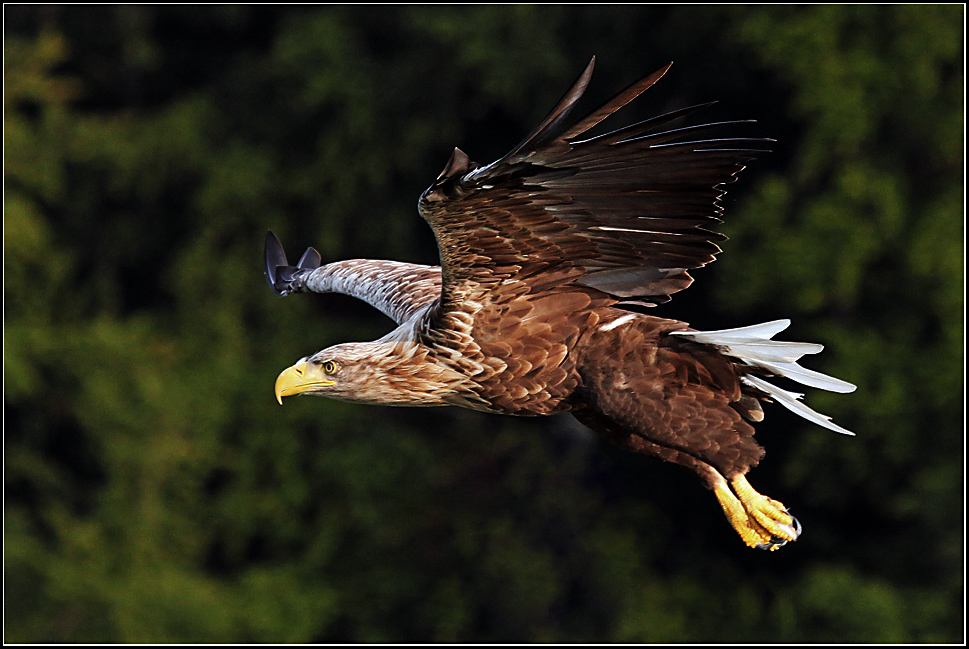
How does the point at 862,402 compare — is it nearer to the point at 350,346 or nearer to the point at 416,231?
the point at 416,231

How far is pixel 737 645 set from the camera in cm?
1404

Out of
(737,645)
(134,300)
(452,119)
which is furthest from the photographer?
(134,300)

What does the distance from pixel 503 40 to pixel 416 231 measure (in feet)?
6.70

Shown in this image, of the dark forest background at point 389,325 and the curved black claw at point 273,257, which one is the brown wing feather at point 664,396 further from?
the dark forest background at point 389,325

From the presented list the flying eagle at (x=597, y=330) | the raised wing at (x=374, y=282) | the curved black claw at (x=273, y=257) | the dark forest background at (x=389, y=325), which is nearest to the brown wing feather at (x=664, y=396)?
the flying eagle at (x=597, y=330)

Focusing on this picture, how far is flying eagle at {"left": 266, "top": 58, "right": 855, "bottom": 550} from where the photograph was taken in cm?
394

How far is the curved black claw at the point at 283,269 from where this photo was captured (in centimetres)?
584

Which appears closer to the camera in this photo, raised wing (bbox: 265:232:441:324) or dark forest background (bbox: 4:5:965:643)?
raised wing (bbox: 265:232:441:324)

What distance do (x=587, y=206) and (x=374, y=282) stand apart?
1.43 meters

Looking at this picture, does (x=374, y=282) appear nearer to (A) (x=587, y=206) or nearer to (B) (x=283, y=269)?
(B) (x=283, y=269)

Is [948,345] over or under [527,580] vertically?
over

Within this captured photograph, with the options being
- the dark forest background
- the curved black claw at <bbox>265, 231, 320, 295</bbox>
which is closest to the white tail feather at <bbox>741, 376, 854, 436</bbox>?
the curved black claw at <bbox>265, 231, 320, 295</bbox>

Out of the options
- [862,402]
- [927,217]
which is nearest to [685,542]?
[862,402]

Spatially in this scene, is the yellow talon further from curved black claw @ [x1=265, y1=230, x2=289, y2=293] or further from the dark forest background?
the dark forest background
